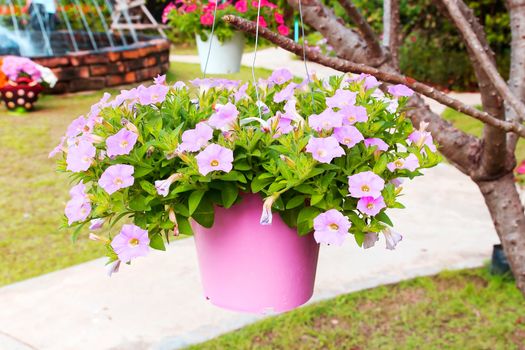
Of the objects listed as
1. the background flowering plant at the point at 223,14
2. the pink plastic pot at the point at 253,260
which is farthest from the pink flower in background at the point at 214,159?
the background flowering plant at the point at 223,14

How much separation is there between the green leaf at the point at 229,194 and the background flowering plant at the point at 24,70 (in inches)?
262

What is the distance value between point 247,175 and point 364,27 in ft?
3.38

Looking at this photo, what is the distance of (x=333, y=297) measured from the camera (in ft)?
11.5

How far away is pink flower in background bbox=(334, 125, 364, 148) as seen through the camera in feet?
4.54

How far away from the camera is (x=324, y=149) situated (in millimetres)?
1324

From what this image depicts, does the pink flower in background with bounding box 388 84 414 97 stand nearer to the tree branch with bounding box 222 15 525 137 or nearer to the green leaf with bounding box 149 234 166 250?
the tree branch with bounding box 222 15 525 137

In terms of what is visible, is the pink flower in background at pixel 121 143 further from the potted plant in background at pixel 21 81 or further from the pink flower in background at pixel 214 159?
the potted plant in background at pixel 21 81

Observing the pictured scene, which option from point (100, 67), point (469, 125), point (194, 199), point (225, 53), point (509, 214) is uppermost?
point (194, 199)

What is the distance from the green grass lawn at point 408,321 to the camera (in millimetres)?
3133

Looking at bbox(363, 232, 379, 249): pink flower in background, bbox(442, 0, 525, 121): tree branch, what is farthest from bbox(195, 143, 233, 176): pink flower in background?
bbox(442, 0, 525, 121): tree branch

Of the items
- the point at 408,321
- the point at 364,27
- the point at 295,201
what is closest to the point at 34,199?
the point at 408,321

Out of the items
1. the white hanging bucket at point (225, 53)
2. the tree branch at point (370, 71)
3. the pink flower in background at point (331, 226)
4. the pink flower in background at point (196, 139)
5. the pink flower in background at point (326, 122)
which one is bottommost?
the white hanging bucket at point (225, 53)

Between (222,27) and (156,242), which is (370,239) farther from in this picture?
(222,27)

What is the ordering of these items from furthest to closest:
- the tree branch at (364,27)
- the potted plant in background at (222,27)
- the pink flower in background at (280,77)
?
the potted plant in background at (222,27) < the tree branch at (364,27) < the pink flower in background at (280,77)
